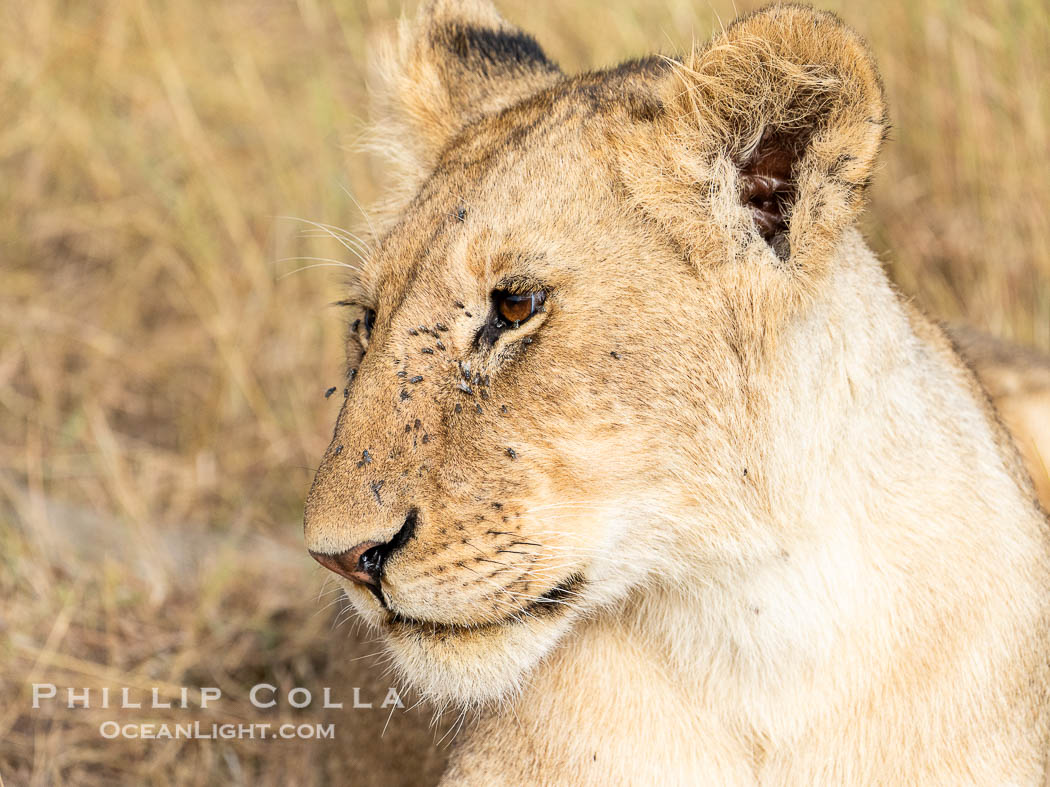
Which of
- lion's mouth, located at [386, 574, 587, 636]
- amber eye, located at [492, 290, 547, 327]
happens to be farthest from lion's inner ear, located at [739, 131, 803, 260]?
lion's mouth, located at [386, 574, 587, 636]

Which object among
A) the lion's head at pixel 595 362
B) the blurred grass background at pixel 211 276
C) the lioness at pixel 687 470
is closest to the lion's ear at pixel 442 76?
the lioness at pixel 687 470

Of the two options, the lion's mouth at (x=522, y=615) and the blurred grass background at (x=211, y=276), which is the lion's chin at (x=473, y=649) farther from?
the blurred grass background at (x=211, y=276)

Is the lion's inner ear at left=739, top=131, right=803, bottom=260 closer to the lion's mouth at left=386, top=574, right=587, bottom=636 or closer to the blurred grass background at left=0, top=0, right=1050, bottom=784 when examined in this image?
the lion's mouth at left=386, top=574, right=587, bottom=636

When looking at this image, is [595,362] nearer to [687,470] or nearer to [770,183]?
[687,470]

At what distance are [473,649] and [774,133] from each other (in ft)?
3.29

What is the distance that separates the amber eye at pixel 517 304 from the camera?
2.12 meters

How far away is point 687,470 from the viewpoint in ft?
6.91

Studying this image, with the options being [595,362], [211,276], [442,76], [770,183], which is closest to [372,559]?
[595,362]

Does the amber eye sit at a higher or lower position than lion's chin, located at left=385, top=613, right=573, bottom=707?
higher

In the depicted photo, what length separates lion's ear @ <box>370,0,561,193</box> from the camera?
283 centimetres

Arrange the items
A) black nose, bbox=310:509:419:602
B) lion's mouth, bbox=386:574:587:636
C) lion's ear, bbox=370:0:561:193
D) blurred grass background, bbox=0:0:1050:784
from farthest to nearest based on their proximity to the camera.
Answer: blurred grass background, bbox=0:0:1050:784 < lion's ear, bbox=370:0:561:193 < lion's mouth, bbox=386:574:587:636 < black nose, bbox=310:509:419:602

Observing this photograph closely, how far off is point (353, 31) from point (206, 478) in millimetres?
2296

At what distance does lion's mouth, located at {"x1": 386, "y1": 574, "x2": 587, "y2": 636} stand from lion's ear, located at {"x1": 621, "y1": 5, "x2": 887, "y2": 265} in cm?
62

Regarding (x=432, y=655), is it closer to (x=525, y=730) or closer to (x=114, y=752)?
(x=525, y=730)
